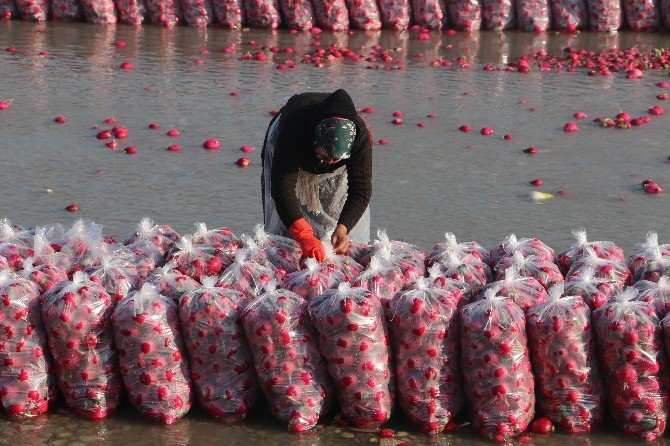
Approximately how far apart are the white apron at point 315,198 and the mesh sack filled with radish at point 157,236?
68 centimetres

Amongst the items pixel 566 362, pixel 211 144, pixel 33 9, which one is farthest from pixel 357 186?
pixel 33 9

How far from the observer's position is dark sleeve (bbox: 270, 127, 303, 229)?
5480mm

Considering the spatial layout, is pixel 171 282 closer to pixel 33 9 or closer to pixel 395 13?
pixel 395 13

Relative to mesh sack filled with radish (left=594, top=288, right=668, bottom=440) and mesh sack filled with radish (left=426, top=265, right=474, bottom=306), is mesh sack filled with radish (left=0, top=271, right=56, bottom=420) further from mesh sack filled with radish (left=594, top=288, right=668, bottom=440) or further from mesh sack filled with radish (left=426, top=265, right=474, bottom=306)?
mesh sack filled with radish (left=594, top=288, right=668, bottom=440)

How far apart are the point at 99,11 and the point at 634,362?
11.2m

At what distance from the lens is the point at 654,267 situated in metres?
5.13

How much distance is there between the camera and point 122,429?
4777mm

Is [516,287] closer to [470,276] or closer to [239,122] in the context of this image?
[470,276]

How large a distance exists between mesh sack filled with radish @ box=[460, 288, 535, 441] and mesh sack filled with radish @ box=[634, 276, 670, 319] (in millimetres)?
570

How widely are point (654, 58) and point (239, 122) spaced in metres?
5.43

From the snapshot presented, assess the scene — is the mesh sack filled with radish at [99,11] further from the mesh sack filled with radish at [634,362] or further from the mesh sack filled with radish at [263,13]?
the mesh sack filled with radish at [634,362]

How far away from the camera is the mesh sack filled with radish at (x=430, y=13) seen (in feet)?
47.7

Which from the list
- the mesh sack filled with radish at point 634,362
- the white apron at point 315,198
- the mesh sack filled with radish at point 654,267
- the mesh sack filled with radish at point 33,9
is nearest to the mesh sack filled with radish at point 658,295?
the mesh sack filled with radish at point 634,362

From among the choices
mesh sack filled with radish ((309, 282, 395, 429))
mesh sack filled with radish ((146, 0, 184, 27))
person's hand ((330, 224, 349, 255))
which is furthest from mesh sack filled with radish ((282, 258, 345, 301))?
mesh sack filled with radish ((146, 0, 184, 27))
